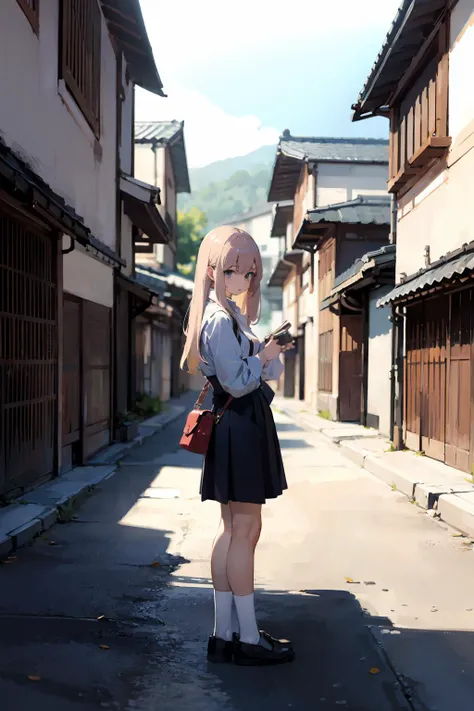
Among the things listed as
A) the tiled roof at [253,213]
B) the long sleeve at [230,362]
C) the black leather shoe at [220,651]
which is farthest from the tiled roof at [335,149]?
the tiled roof at [253,213]

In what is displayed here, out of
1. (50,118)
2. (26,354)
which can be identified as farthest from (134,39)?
(26,354)

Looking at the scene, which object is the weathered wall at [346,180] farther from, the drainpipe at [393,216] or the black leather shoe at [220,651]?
the black leather shoe at [220,651]

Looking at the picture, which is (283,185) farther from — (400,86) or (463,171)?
(463,171)

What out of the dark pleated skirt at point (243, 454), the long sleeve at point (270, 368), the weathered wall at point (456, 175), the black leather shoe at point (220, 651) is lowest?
the black leather shoe at point (220, 651)

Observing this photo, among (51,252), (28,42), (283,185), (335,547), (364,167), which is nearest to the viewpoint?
(335,547)

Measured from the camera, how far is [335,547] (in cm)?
638

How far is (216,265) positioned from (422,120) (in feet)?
29.8

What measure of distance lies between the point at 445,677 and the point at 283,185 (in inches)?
1173

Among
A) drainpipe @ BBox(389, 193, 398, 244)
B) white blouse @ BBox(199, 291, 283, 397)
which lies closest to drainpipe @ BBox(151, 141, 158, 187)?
drainpipe @ BBox(389, 193, 398, 244)

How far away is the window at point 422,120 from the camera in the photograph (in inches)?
418

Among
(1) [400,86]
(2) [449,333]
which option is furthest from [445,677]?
(1) [400,86]

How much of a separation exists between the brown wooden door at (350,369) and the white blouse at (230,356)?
54.4ft

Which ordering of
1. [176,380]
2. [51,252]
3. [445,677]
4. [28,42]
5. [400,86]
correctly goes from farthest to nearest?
[176,380] < [400,86] < [51,252] < [28,42] < [445,677]

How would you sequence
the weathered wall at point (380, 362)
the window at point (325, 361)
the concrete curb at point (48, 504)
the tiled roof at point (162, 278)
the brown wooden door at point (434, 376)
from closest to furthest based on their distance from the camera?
the concrete curb at point (48, 504) < the brown wooden door at point (434, 376) < the weathered wall at point (380, 362) < the window at point (325, 361) < the tiled roof at point (162, 278)
